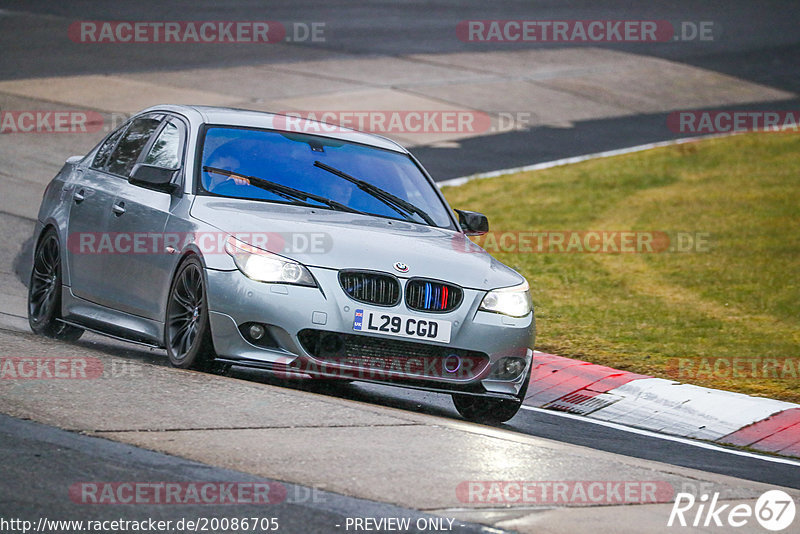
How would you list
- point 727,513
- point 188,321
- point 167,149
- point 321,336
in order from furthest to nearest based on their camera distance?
point 167,149, point 188,321, point 321,336, point 727,513

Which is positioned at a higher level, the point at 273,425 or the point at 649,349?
the point at 273,425

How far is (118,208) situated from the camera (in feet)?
28.1

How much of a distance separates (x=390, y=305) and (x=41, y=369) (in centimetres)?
191

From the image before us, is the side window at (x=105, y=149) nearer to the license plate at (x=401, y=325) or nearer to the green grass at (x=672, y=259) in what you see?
the license plate at (x=401, y=325)

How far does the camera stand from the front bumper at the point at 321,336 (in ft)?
23.8

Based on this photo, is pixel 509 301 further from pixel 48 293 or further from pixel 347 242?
pixel 48 293

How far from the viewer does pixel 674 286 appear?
13.6 m

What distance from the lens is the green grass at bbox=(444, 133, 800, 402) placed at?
11.1 m

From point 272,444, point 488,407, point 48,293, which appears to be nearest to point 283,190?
point 488,407

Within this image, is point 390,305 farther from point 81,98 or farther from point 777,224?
point 81,98

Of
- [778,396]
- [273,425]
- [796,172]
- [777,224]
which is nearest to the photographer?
[273,425]

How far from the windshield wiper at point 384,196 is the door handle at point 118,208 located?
48.8 inches

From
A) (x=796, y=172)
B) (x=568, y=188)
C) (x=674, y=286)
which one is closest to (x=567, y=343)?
(x=674, y=286)

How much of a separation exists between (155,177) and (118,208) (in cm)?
62
